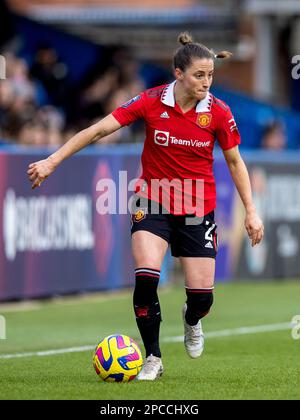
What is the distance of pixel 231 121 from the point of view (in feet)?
30.1

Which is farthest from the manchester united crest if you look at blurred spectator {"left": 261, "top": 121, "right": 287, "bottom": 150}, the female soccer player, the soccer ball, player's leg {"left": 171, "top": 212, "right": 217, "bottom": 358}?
blurred spectator {"left": 261, "top": 121, "right": 287, "bottom": 150}

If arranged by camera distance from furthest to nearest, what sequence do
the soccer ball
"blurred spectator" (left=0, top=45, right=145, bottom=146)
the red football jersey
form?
"blurred spectator" (left=0, top=45, right=145, bottom=146), the red football jersey, the soccer ball

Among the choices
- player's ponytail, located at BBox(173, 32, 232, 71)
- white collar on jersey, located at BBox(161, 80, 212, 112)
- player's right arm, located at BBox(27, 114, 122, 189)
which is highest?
player's ponytail, located at BBox(173, 32, 232, 71)

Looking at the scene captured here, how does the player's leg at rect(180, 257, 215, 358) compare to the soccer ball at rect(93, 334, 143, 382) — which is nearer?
the soccer ball at rect(93, 334, 143, 382)

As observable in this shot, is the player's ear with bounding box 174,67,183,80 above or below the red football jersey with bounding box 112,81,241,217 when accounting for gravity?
above

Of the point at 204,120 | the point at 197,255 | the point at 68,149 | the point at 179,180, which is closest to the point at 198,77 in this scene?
the point at 204,120

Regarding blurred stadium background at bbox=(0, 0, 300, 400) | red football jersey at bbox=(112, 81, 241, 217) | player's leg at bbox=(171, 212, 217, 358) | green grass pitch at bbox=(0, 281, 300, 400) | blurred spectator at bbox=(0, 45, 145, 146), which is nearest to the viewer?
green grass pitch at bbox=(0, 281, 300, 400)

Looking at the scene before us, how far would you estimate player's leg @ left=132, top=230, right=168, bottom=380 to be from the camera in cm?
892

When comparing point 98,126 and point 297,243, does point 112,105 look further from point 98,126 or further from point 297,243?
point 98,126

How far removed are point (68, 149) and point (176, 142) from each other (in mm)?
840

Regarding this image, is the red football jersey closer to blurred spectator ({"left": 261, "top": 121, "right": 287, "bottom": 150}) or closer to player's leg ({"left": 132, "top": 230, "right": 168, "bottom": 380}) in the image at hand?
player's leg ({"left": 132, "top": 230, "right": 168, "bottom": 380})

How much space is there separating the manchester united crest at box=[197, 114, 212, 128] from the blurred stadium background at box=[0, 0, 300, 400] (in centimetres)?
598

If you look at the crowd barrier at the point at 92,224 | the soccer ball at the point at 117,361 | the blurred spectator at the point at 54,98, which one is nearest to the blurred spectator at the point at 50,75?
the blurred spectator at the point at 54,98
